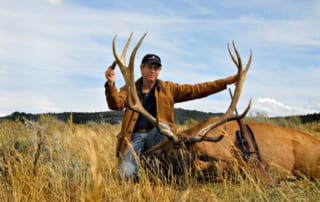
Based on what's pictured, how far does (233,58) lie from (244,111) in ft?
2.36

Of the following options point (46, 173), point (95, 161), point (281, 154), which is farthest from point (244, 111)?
point (95, 161)

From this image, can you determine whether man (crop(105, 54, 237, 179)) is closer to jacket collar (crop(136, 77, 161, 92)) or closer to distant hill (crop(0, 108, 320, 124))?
jacket collar (crop(136, 77, 161, 92))

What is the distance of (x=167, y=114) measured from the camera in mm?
5148

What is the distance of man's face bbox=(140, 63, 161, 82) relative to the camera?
5.11 metres

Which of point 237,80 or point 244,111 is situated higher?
point 237,80

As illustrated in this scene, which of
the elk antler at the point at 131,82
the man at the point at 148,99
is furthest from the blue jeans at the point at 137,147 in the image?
the elk antler at the point at 131,82

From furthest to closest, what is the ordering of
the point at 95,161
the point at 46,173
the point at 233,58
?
1. the point at 233,58
2. the point at 46,173
3. the point at 95,161

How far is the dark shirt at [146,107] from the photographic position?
16.6 feet

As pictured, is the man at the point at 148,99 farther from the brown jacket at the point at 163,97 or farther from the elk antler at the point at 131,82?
the elk antler at the point at 131,82

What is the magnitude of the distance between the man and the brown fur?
40cm

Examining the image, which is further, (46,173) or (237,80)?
(237,80)

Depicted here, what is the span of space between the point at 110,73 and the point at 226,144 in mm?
1682

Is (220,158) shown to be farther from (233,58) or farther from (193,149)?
(233,58)

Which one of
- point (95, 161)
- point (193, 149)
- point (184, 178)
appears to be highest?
point (95, 161)
